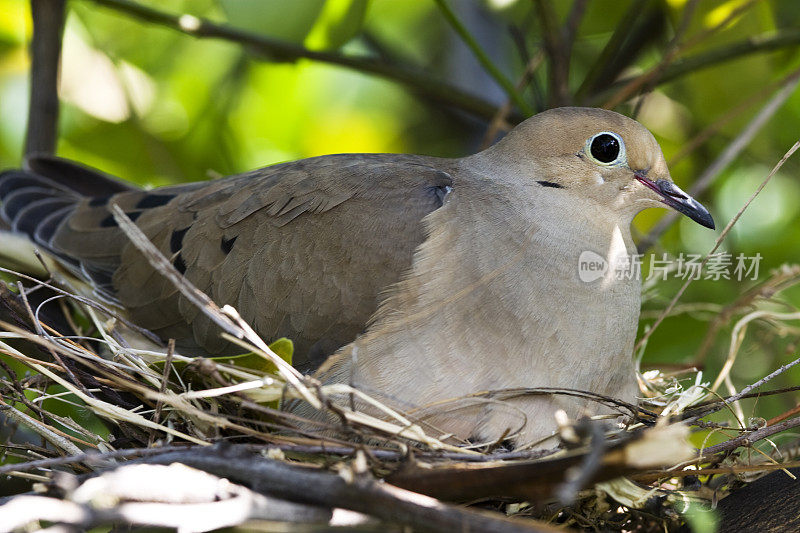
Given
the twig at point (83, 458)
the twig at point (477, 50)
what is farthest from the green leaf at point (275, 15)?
the twig at point (83, 458)

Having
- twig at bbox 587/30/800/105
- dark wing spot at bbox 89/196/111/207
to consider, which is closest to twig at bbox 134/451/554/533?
dark wing spot at bbox 89/196/111/207

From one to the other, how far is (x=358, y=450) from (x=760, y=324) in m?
2.05

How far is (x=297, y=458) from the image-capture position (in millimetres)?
2010

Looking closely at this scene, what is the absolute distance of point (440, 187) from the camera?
7.98ft

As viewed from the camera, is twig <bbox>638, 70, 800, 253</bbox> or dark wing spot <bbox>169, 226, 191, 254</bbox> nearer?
dark wing spot <bbox>169, 226, 191, 254</bbox>

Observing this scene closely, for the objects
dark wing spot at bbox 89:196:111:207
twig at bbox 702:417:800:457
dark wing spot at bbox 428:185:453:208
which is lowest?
twig at bbox 702:417:800:457

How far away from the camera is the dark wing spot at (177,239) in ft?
9.14

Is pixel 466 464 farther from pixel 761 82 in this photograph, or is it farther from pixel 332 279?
pixel 761 82

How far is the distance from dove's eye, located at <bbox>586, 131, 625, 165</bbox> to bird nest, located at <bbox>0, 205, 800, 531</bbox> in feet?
2.19

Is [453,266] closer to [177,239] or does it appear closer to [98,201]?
[177,239]

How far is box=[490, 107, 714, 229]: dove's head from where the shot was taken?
2.37 meters

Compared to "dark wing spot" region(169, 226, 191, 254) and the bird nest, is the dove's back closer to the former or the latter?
"dark wing spot" region(169, 226, 191, 254)

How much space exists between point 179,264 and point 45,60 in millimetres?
897

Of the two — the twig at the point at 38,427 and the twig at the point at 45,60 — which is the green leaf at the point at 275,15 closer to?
the twig at the point at 45,60
